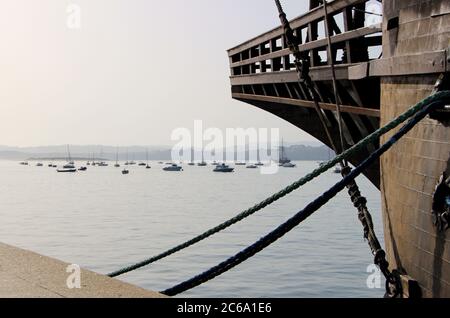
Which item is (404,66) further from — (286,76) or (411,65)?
(286,76)

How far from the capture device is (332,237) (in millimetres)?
53875

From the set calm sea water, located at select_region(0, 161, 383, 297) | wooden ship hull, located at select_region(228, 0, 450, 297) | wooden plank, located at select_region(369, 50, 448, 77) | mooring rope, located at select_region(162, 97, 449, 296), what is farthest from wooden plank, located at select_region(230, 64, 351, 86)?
calm sea water, located at select_region(0, 161, 383, 297)

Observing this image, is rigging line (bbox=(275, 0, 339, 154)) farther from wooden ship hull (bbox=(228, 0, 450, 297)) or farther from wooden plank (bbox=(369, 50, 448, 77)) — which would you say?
wooden plank (bbox=(369, 50, 448, 77))

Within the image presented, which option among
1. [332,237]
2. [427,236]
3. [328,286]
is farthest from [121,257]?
[427,236]

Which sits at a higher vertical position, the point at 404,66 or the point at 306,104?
the point at 404,66

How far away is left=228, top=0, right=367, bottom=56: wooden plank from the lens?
413 inches

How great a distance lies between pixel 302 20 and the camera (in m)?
12.2

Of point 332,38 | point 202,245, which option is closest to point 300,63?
point 332,38

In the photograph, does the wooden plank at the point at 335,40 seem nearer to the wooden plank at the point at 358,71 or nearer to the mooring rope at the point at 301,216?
the wooden plank at the point at 358,71

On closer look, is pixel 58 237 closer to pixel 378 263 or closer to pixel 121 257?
pixel 121 257

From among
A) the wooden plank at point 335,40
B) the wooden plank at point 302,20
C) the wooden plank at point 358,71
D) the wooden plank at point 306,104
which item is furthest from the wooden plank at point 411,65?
the wooden plank at point 302,20

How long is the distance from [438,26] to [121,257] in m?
34.5

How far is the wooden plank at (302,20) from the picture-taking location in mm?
10484

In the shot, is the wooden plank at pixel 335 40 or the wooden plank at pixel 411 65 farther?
the wooden plank at pixel 335 40
